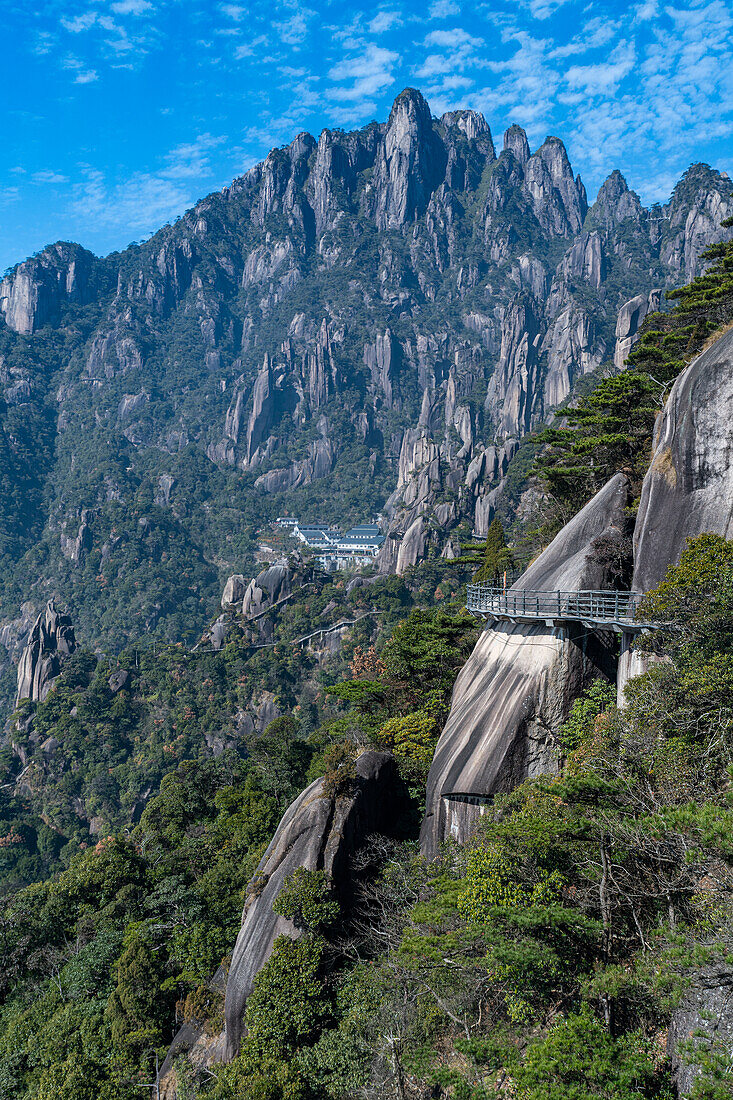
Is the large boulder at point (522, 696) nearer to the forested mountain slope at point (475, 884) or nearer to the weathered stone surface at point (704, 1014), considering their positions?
the forested mountain slope at point (475, 884)

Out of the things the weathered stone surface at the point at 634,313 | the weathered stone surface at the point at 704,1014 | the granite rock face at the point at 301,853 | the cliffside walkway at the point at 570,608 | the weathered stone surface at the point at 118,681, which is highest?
the weathered stone surface at the point at 634,313

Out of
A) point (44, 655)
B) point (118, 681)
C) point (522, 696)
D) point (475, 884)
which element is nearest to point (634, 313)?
point (118, 681)

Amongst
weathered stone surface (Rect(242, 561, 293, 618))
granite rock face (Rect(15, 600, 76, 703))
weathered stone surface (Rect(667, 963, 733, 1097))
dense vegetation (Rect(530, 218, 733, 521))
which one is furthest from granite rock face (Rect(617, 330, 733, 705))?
granite rock face (Rect(15, 600, 76, 703))

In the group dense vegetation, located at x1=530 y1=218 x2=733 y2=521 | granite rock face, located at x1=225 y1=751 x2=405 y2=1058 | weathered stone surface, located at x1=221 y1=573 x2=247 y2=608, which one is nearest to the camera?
granite rock face, located at x1=225 y1=751 x2=405 y2=1058

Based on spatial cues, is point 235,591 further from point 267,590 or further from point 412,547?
point 412,547

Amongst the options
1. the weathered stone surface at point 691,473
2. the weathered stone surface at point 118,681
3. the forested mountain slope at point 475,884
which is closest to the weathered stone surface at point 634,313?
the forested mountain slope at point 475,884

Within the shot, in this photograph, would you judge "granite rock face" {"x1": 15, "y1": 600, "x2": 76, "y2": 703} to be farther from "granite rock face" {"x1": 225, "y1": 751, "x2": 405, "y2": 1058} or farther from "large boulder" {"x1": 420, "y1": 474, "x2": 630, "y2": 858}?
"large boulder" {"x1": 420, "y1": 474, "x2": 630, "y2": 858}
